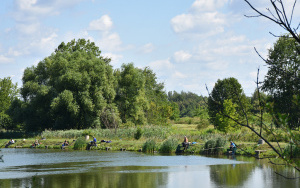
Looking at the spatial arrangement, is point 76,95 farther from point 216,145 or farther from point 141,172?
point 141,172

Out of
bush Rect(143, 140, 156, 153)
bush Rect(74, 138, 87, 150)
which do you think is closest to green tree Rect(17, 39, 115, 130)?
bush Rect(74, 138, 87, 150)

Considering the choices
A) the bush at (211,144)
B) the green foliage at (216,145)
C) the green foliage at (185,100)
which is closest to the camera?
the green foliage at (216,145)

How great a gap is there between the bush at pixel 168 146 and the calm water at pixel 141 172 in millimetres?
3061

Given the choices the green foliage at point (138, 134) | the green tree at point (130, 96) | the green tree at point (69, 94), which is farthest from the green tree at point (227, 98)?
the green tree at point (69, 94)

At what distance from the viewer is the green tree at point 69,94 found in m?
50.0

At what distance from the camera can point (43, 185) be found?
59.3ft

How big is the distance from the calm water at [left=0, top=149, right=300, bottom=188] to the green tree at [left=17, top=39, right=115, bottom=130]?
20.4 meters

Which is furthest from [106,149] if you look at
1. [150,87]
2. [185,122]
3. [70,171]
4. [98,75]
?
[185,122]

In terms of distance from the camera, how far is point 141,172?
22016 millimetres

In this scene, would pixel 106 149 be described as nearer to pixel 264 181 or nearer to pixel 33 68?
pixel 264 181

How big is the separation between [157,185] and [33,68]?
4389 cm

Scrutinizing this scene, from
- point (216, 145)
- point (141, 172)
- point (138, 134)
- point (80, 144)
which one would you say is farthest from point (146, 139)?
point (141, 172)

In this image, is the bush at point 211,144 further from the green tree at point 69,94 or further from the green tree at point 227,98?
the green tree at point 69,94

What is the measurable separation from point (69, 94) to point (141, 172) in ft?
94.5
